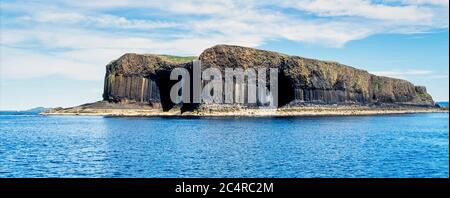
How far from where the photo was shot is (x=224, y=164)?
43.7 metres

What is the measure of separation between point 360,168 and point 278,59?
512 ft

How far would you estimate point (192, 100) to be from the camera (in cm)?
19488
